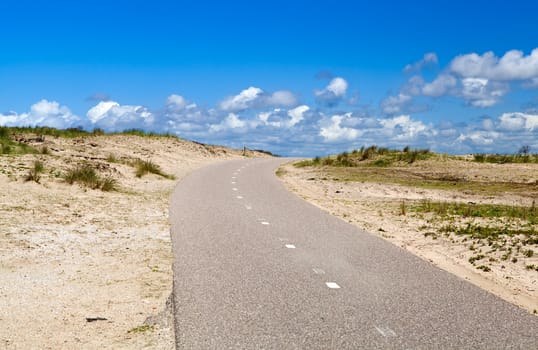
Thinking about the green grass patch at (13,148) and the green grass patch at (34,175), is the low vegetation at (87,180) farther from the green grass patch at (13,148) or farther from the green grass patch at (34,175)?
the green grass patch at (13,148)

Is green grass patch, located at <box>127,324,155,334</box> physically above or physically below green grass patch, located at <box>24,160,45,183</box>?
below

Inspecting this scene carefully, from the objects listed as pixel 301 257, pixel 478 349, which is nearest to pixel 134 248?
pixel 301 257

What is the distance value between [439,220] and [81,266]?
9.94 meters

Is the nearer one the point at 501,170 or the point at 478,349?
the point at 478,349

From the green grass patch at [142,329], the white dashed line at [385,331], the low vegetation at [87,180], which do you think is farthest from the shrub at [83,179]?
the white dashed line at [385,331]

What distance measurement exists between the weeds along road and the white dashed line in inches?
0.4

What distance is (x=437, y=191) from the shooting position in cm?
2519

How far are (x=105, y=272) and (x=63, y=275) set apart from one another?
63 centimetres

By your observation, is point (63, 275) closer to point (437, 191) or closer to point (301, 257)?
point (301, 257)

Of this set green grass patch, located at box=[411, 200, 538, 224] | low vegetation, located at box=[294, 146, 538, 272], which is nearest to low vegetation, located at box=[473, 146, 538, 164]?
low vegetation, located at box=[294, 146, 538, 272]

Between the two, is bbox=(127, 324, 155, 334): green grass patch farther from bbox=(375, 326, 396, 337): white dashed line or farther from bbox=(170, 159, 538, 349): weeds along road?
bbox=(375, 326, 396, 337): white dashed line

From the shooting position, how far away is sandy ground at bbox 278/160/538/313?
9.62 meters

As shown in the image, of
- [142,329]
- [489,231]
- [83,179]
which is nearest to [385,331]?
[142,329]

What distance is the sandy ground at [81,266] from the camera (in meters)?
6.47
